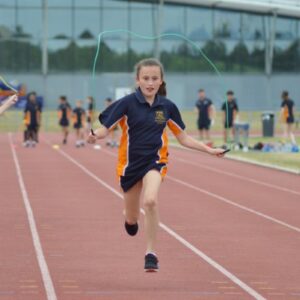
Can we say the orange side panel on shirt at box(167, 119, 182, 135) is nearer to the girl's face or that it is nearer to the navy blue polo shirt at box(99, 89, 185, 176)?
the navy blue polo shirt at box(99, 89, 185, 176)

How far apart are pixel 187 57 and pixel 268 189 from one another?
152ft

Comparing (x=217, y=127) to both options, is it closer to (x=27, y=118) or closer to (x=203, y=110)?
(x=203, y=110)

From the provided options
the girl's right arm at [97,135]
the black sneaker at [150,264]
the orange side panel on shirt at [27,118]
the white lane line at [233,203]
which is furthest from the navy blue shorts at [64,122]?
the black sneaker at [150,264]

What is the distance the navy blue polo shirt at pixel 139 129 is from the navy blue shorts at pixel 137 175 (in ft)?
0.07

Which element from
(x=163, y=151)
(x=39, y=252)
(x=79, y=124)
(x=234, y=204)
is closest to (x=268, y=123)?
(x=79, y=124)

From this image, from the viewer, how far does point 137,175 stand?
960cm

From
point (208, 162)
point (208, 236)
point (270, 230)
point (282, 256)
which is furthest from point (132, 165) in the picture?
point (208, 162)

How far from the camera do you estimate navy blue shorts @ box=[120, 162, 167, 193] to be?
9.57m

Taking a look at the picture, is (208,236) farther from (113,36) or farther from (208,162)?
(113,36)

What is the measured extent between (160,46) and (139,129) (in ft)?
184

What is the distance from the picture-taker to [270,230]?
13805 mm

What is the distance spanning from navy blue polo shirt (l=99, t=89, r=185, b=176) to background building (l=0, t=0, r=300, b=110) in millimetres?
52766

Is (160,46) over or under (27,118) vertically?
over

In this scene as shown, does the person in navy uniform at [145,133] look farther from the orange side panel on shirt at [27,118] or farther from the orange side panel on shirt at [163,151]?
the orange side panel on shirt at [27,118]
